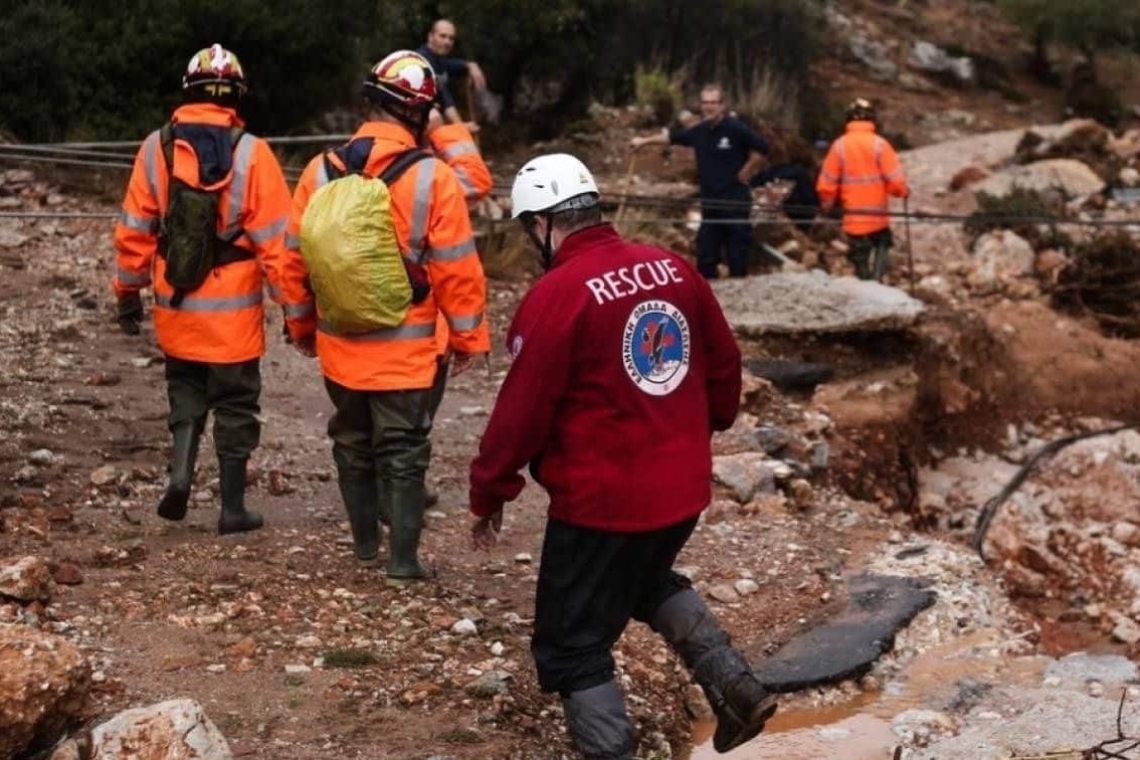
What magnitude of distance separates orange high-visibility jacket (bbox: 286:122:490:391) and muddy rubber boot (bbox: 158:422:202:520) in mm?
825

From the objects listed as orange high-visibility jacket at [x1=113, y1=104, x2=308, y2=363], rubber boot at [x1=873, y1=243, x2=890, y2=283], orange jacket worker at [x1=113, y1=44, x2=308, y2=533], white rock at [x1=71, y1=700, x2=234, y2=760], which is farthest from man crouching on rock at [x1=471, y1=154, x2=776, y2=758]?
rubber boot at [x1=873, y1=243, x2=890, y2=283]

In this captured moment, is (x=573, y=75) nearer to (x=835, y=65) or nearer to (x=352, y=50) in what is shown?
(x=352, y=50)

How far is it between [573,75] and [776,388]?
7.94 meters

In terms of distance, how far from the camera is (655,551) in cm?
453

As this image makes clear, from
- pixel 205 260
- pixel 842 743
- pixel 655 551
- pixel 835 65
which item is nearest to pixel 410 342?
pixel 205 260

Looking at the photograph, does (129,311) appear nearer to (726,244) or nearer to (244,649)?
(244,649)

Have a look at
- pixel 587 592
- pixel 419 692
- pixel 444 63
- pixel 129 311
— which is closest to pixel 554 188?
pixel 587 592

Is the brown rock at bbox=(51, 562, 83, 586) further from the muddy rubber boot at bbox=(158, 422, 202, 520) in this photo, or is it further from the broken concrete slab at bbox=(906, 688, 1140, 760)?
the broken concrete slab at bbox=(906, 688, 1140, 760)

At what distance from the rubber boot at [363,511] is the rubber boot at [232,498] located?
529 millimetres

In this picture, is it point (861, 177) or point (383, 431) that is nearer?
point (383, 431)

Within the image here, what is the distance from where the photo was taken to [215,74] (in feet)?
19.9

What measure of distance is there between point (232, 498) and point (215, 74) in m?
1.57

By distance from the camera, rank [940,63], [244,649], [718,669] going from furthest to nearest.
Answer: [940,63]
[244,649]
[718,669]

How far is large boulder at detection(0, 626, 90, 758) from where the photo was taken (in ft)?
14.2
